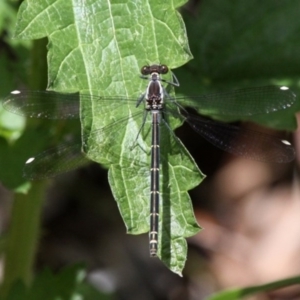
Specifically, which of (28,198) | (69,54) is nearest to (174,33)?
(69,54)

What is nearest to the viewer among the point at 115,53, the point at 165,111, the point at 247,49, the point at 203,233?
the point at 115,53

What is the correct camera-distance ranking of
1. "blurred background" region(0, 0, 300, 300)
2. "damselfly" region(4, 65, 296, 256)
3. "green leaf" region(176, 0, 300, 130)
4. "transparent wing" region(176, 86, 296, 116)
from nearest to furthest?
1. "damselfly" region(4, 65, 296, 256)
2. "transparent wing" region(176, 86, 296, 116)
3. "green leaf" region(176, 0, 300, 130)
4. "blurred background" region(0, 0, 300, 300)

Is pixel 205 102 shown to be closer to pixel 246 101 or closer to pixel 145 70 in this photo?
pixel 246 101

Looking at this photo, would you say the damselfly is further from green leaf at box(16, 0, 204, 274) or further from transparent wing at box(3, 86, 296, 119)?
green leaf at box(16, 0, 204, 274)

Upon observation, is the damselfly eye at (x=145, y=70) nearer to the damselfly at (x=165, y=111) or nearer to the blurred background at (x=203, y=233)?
the damselfly at (x=165, y=111)

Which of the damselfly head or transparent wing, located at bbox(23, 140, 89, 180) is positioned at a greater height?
the damselfly head

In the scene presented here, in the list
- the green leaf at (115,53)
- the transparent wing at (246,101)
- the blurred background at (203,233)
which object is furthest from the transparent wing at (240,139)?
the blurred background at (203,233)

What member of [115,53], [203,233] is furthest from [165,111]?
[203,233]

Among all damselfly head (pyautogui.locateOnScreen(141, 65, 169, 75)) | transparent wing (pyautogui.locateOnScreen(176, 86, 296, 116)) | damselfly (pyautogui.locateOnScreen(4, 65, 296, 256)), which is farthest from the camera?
transparent wing (pyautogui.locateOnScreen(176, 86, 296, 116))

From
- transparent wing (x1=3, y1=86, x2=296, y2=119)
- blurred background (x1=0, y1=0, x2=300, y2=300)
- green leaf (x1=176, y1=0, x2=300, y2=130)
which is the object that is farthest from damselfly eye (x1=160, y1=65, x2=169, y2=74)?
blurred background (x1=0, y1=0, x2=300, y2=300)
